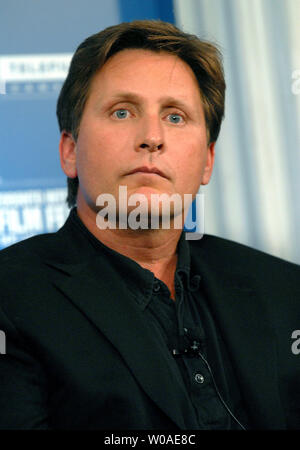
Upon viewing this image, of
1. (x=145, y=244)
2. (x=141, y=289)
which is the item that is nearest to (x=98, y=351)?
(x=141, y=289)

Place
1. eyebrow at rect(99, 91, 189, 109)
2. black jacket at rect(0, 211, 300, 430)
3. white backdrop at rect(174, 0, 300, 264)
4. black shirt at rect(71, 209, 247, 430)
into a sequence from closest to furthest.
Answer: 1. black jacket at rect(0, 211, 300, 430)
2. black shirt at rect(71, 209, 247, 430)
3. eyebrow at rect(99, 91, 189, 109)
4. white backdrop at rect(174, 0, 300, 264)

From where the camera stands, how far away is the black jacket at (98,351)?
0.96m

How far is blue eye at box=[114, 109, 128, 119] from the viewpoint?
1.18 metres

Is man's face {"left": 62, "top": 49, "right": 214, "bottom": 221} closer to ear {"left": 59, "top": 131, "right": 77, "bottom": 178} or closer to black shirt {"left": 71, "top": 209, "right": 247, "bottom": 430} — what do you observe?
ear {"left": 59, "top": 131, "right": 77, "bottom": 178}

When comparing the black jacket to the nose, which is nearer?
the black jacket

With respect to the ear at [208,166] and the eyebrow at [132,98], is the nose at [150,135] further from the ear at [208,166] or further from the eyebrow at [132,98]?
the ear at [208,166]

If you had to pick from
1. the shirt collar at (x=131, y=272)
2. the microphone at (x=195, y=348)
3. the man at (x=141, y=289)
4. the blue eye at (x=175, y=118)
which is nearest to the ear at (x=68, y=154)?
the man at (x=141, y=289)

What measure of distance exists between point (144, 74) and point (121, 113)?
3.9 inches

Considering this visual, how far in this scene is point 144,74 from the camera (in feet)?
3.90

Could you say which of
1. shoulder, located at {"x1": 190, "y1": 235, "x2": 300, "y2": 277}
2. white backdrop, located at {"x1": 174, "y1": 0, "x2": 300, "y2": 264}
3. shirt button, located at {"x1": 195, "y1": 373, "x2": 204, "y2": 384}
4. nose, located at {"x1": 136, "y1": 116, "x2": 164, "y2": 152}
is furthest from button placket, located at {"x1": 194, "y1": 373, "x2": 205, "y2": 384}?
white backdrop, located at {"x1": 174, "y1": 0, "x2": 300, "y2": 264}

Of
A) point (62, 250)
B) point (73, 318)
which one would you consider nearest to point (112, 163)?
point (62, 250)

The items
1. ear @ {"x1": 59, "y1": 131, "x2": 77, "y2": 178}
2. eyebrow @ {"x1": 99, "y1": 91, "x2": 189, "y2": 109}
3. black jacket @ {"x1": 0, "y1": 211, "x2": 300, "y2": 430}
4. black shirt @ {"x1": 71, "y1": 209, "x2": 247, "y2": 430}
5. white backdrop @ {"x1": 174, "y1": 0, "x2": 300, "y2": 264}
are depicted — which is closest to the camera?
black jacket @ {"x1": 0, "y1": 211, "x2": 300, "y2": 430}
